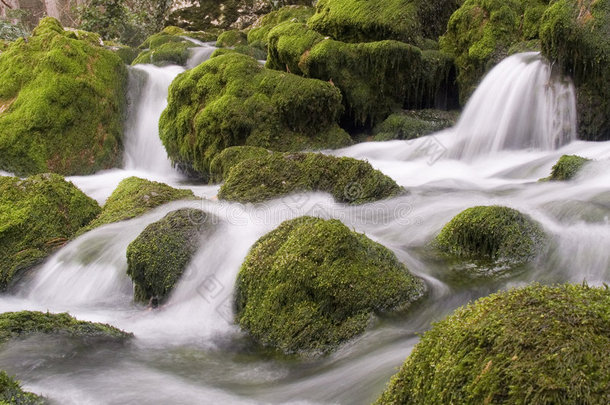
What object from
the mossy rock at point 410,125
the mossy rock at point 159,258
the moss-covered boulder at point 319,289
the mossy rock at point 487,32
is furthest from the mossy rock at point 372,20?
the moss-covered boulder at point 319,289

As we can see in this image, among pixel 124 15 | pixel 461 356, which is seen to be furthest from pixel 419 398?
pixel 124 15

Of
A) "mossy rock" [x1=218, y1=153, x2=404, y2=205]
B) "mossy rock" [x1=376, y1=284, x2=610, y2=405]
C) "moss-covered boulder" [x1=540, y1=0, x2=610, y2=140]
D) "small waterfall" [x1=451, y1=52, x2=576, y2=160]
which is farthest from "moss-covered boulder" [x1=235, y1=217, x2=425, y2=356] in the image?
"moss-covered boulder" [x1=540, y1=0, x2=610, y2=140]

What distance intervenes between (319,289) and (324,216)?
6.25 feet

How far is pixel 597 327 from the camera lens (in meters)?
2.05

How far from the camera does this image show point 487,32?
1072cm

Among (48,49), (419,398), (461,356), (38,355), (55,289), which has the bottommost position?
(55,289)

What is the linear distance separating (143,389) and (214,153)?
607cm

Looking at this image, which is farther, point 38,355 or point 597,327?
point 38,355

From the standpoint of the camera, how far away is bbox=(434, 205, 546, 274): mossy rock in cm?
453

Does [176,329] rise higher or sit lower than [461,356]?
lower

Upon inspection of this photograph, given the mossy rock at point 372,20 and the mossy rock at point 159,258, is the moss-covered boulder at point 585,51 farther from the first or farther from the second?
the mossy rock at point 159,258

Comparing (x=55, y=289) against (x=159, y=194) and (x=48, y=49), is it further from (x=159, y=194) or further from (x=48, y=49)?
(x=48, y=49)

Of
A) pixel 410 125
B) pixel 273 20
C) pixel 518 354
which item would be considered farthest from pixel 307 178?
pixel 273 20

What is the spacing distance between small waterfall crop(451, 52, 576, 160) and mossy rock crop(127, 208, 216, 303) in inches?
218
